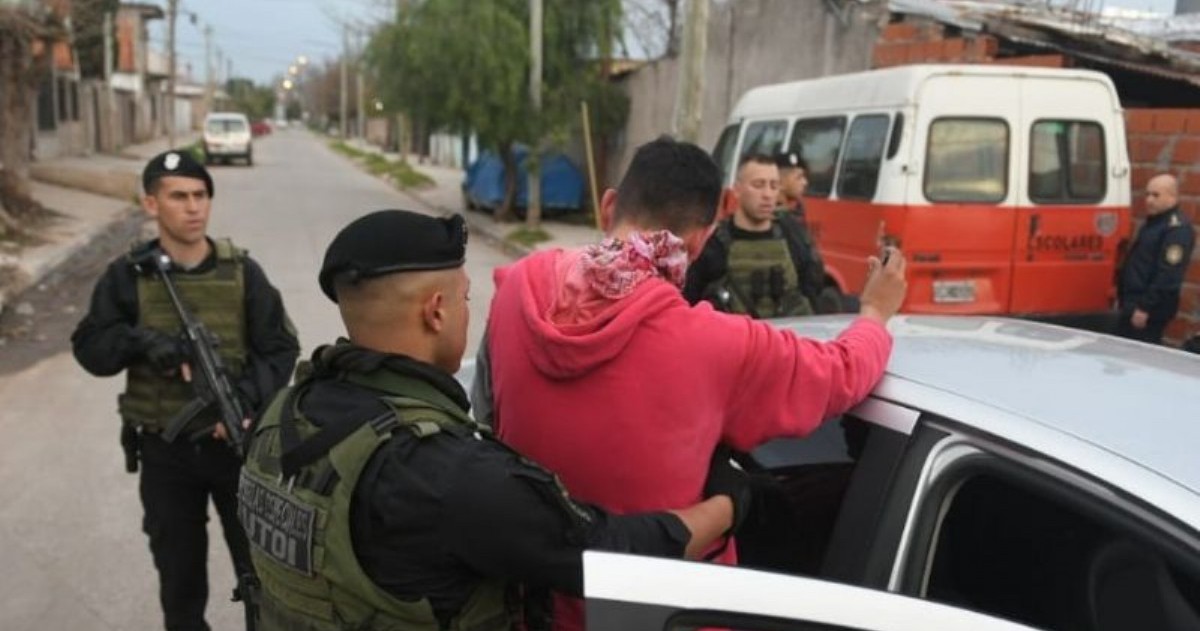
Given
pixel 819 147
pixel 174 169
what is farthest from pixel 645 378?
pixel 819 147

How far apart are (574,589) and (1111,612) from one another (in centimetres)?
104

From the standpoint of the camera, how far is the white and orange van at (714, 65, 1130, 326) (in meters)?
6.88

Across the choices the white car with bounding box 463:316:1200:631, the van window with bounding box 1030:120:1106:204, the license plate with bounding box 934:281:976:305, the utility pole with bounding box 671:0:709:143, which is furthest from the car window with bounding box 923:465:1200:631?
the utility pole with bounding box 671:0:709:143

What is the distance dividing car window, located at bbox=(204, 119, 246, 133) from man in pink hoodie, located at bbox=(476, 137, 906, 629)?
121 ft

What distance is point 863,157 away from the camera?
24.0ft

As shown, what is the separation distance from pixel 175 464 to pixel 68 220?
1472cm

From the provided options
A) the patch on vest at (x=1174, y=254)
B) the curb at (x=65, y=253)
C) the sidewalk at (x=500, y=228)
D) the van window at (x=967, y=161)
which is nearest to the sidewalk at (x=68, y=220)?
the curb at (x=65, y=253)

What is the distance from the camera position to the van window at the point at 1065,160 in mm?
7094

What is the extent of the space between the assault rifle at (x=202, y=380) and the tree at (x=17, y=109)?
1268 centimetres

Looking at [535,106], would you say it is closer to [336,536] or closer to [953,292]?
[953,292]

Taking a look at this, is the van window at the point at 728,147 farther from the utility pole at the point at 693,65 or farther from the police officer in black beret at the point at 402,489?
the police officer in black beret at the point at 402,489

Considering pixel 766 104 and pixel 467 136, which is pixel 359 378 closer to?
pixel 766 104

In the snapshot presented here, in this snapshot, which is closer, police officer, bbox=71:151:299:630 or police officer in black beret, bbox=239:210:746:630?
police officer in black beret, bbox=239:210:746:630

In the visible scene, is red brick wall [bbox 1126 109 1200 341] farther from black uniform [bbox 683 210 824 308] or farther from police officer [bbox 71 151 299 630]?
police officer [bbox 71 151 299 630]
